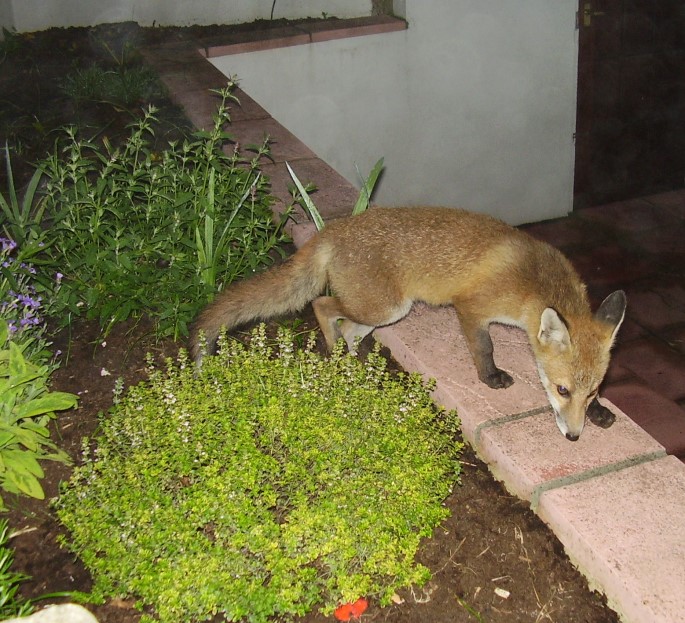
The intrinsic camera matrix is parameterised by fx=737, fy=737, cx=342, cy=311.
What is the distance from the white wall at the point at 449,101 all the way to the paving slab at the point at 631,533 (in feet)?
20.7

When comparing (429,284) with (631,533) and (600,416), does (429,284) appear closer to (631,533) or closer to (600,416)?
(600,416)

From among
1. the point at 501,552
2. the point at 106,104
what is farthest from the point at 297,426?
the point at 106,104

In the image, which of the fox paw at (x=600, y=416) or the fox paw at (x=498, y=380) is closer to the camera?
the fox paw at (x=600, y=416)

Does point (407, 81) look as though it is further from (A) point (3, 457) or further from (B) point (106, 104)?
(A) point (3, 457)

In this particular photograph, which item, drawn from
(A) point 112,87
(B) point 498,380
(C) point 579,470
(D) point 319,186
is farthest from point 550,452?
(A) point 112,87

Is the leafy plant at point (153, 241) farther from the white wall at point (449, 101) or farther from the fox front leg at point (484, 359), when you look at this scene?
the white wall at point (449, 101)

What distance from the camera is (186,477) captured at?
315cm

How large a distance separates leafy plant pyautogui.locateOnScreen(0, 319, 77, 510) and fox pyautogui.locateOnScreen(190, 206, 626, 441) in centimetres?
75

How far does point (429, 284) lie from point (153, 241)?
1.58 metres

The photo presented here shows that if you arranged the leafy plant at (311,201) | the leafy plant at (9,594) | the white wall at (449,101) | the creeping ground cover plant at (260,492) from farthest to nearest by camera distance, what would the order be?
the white wall at (449,101) → the leafy plant at (311,201) → the creeping ground cover plant at (260,492) → the leafy plant at (9,594)

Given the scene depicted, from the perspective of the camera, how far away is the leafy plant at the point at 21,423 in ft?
9.55

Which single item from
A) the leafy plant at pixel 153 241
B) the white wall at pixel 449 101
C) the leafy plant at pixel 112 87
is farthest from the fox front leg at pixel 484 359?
the white wall at pixel 449 101

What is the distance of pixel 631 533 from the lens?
109 inches

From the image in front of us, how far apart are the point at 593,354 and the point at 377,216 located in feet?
4.45
